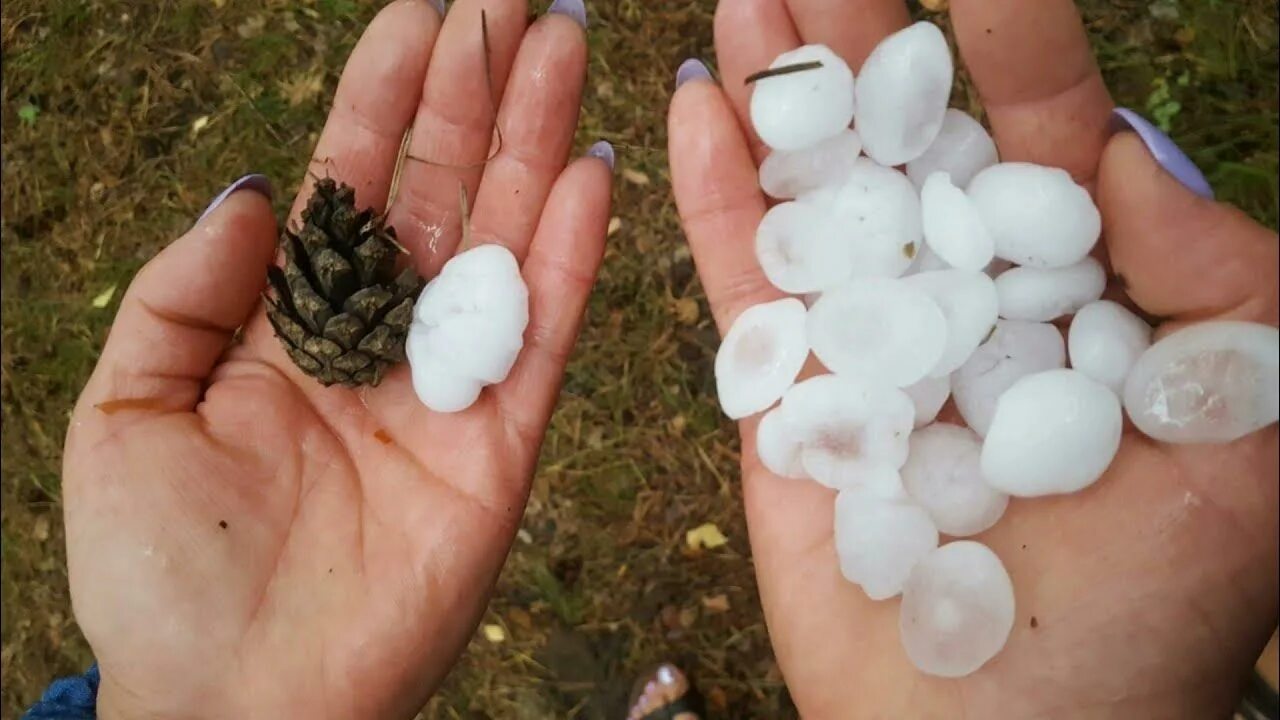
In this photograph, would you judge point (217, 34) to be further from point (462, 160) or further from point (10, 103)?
point (462, 160)

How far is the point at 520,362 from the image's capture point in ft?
4.97

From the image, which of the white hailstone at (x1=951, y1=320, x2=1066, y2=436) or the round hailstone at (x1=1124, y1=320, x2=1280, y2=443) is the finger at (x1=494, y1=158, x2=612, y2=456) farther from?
the round hailstone at (x1=1124, y1=320, x2=1280, y2=443)

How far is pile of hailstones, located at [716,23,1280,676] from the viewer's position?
4.13 ft

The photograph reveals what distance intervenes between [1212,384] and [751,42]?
2.54ft

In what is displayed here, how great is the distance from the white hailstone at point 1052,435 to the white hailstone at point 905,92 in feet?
1.22

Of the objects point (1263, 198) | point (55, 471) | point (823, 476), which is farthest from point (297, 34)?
point (1263, 198)

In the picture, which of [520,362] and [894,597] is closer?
[894,597]

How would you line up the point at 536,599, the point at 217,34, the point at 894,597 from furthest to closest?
the point at 217,34, the point at 536,599, the point at 894,597

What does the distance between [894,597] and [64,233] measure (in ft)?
7.02

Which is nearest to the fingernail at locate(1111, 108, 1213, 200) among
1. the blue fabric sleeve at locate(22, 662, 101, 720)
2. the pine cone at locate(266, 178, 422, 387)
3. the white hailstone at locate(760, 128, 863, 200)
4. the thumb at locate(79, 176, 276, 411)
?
the white hailstone at locate(760, 128, 863, 200)

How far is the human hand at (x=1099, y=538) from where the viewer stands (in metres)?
1.20

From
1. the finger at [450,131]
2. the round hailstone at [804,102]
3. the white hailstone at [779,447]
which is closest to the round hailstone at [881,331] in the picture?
the white hailstone at [779,447]

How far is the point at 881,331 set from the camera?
1390 millimetres

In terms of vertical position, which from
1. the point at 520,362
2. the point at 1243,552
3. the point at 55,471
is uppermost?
the point at 520,362
